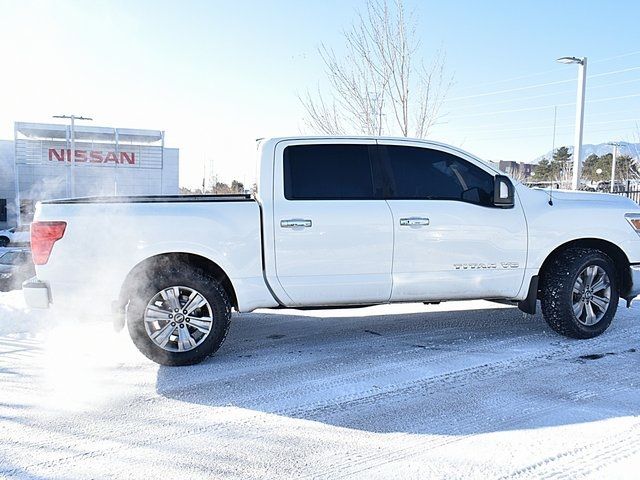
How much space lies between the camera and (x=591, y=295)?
5367 millimetres

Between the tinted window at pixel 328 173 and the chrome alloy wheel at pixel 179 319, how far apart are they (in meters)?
1.22

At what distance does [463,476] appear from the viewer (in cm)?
279

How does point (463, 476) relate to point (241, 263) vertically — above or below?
below

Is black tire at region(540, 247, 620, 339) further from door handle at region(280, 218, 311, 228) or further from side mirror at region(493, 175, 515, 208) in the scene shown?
door handle at region(280, 218, 311, 228)

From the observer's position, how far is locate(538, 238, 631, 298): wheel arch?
538 cm

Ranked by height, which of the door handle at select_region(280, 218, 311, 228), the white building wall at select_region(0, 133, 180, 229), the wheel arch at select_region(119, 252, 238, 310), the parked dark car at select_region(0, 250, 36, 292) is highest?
the white building wall at select_region(0, 133, 180, 229)

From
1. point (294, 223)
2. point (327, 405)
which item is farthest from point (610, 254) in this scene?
point (327, 405)

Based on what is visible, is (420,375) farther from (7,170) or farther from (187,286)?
(7,170)

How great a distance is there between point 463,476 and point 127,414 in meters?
2.23

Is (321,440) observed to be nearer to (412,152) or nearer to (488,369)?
(488,369)

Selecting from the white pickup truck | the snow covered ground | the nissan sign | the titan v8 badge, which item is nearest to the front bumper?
the white pickup truck

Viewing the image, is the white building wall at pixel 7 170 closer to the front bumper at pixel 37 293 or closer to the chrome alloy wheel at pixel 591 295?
the front bumper at pixel 37 293

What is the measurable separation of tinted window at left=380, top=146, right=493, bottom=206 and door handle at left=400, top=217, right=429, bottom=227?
0.76ft

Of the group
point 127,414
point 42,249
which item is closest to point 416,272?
point 127,414
